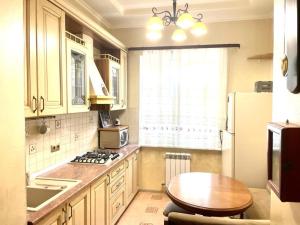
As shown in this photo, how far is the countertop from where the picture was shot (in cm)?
147

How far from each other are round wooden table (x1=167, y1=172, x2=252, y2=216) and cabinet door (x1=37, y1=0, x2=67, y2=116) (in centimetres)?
129

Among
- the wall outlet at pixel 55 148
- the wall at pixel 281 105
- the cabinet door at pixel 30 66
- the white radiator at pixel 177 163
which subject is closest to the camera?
the wall at pixel 281 105

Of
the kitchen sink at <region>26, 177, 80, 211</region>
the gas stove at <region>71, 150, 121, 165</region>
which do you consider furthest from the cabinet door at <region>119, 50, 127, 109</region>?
the kitchen sink at <region>26, 177, 80, 211</region>

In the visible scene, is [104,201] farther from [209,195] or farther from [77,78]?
[77,78]

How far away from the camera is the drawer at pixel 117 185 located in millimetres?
2742

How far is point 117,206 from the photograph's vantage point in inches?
117

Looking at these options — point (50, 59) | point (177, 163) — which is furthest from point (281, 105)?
point (177, 163)

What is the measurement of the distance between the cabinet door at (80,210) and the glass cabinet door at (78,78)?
0.88 metres

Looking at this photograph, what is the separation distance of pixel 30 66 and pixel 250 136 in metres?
2.50

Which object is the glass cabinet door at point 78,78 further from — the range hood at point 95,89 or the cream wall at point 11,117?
the cream wall at point 11,117

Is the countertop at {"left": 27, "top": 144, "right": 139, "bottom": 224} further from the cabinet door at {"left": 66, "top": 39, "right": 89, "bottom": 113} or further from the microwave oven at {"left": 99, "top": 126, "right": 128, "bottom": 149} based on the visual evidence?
the cabinet door at {"left": 66, "top": 39, "right": 89, "bottom": 113}

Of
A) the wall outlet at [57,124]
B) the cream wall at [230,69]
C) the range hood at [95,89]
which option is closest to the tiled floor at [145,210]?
the cream wall at [230,69]

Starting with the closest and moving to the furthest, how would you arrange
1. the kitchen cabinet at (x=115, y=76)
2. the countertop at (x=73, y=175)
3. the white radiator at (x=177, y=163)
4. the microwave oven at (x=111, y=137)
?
the countertop at (x=73, y=175)
the kitchen cabinet at (x=115, y=76)
the microwave oven at (x=111, y=137)
the white radiator at (x=177, y=163)

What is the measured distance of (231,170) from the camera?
3.04m
